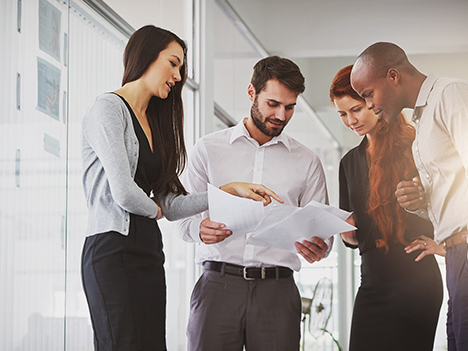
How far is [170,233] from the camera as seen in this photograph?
3.48m

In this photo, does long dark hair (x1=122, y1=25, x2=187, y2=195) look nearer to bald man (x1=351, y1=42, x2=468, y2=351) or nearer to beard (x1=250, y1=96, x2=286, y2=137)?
beard (x1=250, y1=96, x2=286, y2=137)

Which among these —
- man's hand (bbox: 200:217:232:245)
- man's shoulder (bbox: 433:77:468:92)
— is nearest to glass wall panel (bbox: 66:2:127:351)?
man's hand (bbox: 200:217:232:245)

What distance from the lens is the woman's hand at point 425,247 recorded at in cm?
247

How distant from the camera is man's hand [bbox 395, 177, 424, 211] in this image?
2.48 metres

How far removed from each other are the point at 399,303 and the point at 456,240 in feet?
1.28

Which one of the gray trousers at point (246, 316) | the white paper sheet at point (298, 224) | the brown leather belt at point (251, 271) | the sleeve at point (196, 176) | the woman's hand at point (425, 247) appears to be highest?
the sleeve at point (196, 176)

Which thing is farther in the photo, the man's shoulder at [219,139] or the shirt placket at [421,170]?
the man's shoulder at [219,139]

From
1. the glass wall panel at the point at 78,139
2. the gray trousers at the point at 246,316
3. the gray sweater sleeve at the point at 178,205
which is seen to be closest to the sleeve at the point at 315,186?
the gray trousers at the point at 246,316

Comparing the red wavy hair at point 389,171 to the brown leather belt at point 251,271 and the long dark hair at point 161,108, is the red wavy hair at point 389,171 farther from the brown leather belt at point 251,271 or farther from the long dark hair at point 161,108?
the long dark hair at point 161,108

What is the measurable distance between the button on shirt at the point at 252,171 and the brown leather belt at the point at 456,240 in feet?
1.39

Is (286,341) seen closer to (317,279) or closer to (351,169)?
(351,169)

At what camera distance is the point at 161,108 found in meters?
2.01

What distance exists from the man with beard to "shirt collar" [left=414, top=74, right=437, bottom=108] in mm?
466

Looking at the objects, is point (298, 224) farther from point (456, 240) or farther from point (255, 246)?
point (456, 240)
